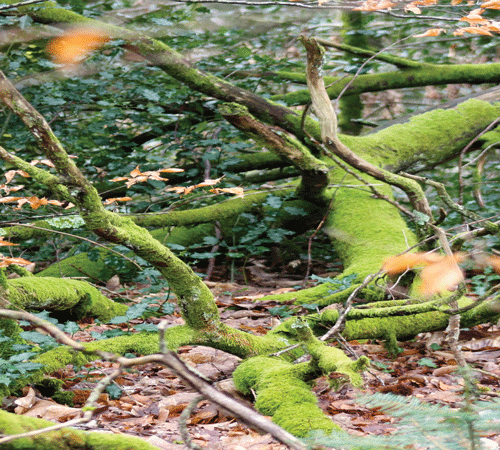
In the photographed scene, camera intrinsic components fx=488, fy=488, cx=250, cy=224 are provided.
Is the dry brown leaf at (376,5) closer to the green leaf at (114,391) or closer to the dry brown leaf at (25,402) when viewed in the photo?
the green leaf at (114,391)

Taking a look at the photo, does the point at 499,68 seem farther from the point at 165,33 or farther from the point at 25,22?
the point at 25,22

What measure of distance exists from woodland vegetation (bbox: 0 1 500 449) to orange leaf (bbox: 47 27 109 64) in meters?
0.02

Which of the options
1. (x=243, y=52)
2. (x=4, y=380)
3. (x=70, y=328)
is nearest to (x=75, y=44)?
(x=243, y=52)

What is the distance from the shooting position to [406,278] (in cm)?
364

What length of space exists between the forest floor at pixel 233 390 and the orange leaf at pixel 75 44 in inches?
114

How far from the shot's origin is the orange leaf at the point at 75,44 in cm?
469

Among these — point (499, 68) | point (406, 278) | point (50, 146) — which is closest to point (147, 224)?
point (406, 278)

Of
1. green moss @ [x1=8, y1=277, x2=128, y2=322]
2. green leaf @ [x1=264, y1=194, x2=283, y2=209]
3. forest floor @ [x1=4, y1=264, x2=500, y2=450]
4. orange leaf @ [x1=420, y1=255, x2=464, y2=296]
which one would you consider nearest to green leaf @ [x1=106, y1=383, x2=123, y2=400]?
forest floor @ [x1=4, y1=264, x2=500, y2=450]

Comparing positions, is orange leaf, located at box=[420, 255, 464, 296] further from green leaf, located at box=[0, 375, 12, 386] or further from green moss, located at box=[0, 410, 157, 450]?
green leaf, located at box=[0, 375, 12, 386]

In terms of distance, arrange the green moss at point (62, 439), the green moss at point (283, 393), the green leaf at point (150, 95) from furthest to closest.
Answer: the green leaf at point (150, 95) < the green moss at point (283, 393) < the green moss at point (62, 439)

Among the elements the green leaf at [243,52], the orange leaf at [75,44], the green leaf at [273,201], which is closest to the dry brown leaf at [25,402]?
the green leaf at [273,201]

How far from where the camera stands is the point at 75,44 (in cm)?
477

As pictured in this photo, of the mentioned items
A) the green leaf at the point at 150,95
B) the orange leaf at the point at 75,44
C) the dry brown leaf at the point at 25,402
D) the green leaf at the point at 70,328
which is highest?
the orange leaf at the point at 75,44

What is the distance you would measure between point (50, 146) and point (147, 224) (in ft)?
9.26
